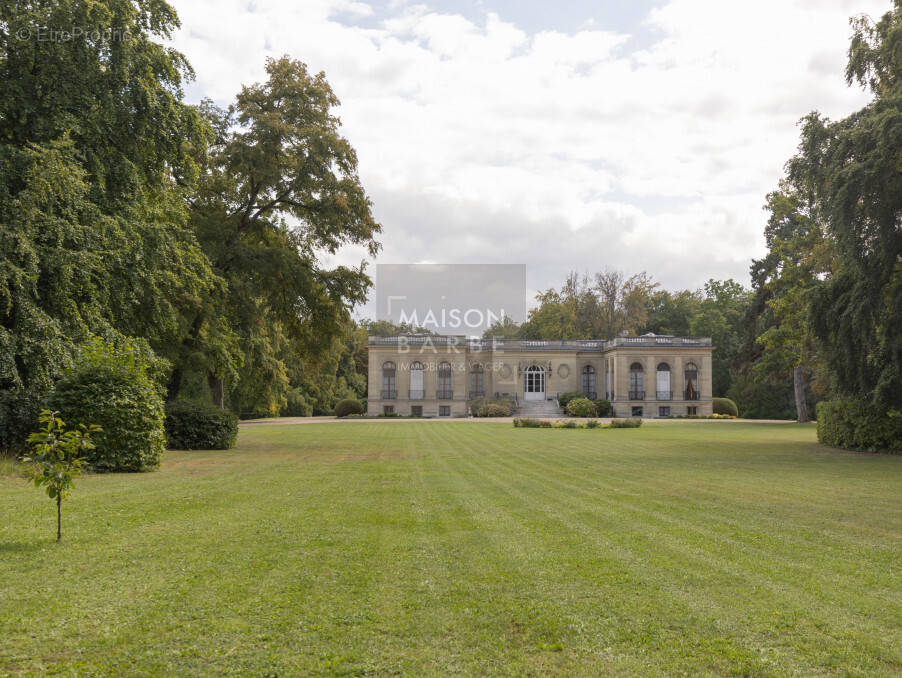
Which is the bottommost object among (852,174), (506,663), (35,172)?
(506,663)

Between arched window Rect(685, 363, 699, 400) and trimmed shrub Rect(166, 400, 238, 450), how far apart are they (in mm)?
39421

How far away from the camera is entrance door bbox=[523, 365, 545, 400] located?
5128 cm

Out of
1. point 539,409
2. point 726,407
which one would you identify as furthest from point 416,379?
point 726,407

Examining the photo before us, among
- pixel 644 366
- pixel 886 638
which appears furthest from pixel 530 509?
pixel 644 366

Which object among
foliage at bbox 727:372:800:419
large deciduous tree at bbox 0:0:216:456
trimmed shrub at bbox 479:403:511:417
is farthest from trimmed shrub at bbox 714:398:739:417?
large deciduous tree at bbox 0:0:216:456

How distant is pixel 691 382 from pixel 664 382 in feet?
6.56

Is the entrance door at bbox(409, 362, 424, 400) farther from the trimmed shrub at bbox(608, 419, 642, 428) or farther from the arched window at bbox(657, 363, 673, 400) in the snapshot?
the trimmed shrub at bbox(608, 419, 642, 428)

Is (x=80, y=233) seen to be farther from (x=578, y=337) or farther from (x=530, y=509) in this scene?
(x=578, y=337)

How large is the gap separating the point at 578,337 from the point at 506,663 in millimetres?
58015

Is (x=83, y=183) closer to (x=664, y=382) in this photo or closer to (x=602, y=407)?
(x=602, y=407)

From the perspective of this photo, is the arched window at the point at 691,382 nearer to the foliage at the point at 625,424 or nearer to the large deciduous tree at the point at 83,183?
the foliage at the point at 625,424

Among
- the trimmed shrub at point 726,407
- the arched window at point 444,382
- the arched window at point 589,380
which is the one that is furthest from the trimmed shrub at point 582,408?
the trimmed shrub at point 726,407

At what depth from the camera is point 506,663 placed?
3512 millimetres

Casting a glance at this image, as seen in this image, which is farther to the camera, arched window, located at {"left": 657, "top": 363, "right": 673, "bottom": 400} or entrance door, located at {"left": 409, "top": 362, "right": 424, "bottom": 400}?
entrance door, located at {"left": 409, "top": 362, "right": 424, "bottom": 400}
